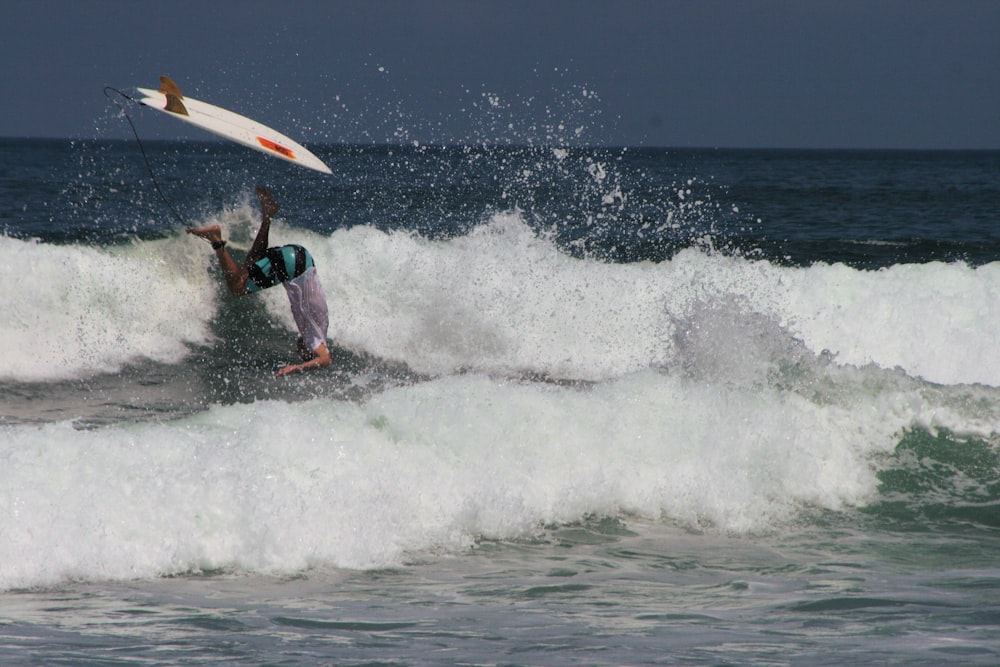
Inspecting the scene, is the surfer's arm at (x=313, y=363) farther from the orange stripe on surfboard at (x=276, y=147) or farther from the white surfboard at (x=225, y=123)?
the orange stripe on surfboard at (x=276, y=147)

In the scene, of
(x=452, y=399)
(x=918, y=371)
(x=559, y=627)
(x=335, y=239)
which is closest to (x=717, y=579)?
(x=559, y=627)

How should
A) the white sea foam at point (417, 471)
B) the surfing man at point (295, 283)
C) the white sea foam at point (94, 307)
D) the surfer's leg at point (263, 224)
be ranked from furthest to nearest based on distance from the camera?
the white sea foam at point (94, 307), the surfing man at point (295, 283), the surfer's leg at point (263, 224), the white sea foam at point (417, 471)

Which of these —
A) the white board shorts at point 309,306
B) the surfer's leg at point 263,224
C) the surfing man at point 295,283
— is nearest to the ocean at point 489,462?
the surfing man at point 295,283

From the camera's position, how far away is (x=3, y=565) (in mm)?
5039

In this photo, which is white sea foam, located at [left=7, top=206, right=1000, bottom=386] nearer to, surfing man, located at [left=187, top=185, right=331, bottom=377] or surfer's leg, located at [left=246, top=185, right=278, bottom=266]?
surfing man, located at [left=187, top=185, right=331, bottom=377]

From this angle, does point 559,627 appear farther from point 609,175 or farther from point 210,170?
point 210,170

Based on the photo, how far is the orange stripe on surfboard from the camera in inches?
386

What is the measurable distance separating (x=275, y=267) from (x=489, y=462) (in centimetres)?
356

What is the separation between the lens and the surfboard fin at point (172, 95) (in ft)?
30.4

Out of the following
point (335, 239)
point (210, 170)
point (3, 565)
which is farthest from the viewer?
point (210, 170)

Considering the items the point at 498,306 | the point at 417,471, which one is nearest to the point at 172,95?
the point at 498,306

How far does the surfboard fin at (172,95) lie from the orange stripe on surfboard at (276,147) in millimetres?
741

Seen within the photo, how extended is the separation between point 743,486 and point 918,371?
6.15 meters

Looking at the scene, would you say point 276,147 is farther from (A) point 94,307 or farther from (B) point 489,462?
(B) point 489,462
